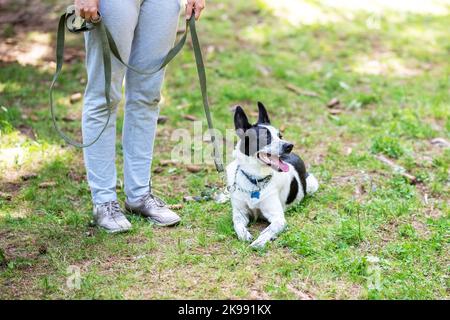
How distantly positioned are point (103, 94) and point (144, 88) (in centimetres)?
29

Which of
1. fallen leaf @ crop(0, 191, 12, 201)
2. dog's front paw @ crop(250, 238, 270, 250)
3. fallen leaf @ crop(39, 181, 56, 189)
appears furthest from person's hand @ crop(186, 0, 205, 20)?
fallen leaf @ crop(0, 191, 12, 201)

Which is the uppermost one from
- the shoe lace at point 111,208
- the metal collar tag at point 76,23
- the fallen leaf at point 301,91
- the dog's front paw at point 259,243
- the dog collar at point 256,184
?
the metal collar tag at point 76,23

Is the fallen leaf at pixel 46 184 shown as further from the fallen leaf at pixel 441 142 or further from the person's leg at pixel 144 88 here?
the fallen leaf at pixel 441 142

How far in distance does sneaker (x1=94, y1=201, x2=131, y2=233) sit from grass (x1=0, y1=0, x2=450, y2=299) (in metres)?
0.06

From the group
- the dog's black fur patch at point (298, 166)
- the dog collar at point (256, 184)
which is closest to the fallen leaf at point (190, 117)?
the dog's black fur patch at point (298, 166)

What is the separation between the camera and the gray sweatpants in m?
3.63

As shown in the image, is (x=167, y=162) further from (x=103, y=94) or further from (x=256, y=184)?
(x=103, y=94)

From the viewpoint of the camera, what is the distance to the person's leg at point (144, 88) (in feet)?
12.4

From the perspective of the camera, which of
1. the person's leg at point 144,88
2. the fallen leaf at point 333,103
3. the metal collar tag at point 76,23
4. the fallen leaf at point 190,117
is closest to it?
the metal collar tag at point 76,23

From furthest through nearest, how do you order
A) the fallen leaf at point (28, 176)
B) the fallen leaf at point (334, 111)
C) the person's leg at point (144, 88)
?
1. the fallen leaf at point (334, 111)
2. the fallen leaf at point (28, 176)
3. the person's leg at point (144, 88)

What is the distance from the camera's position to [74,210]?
440 cm

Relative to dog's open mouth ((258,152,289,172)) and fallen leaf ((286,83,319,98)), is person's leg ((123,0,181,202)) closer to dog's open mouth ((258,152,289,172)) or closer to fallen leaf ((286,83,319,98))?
dog's open mouth ((258,152,289,172))

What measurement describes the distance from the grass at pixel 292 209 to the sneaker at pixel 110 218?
0.19 feet

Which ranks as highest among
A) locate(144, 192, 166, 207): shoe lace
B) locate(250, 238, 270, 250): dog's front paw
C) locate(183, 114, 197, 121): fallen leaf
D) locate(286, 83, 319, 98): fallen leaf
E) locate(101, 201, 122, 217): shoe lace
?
locate(101, 201, 122, 217): shoe lace
